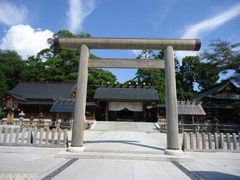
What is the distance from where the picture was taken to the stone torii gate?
7789 millimetres

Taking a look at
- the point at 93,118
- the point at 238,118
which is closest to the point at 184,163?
the point at 93,118

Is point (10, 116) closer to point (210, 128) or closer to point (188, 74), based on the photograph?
point (210, 128)

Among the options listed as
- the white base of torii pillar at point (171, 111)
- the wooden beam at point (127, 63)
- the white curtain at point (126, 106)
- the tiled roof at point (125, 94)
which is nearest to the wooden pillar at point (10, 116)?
the tiled roof at point (125, 94)

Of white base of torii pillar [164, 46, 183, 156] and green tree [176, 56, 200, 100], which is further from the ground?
green tree [176, 56, 200, 100]

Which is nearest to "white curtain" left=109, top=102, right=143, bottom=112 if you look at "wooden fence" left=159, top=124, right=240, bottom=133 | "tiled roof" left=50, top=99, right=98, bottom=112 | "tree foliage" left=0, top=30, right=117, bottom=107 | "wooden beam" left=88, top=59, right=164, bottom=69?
"tiled roof" left=50, top=99, right=98, bottom=112

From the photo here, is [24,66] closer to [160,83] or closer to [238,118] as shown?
[160,83]

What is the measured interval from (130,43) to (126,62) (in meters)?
0.81

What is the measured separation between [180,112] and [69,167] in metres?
23.1

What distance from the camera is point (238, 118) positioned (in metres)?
28.5

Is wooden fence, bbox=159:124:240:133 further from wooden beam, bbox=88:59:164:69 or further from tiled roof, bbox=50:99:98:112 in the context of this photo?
wooden beam, bbox=88:59:164:69

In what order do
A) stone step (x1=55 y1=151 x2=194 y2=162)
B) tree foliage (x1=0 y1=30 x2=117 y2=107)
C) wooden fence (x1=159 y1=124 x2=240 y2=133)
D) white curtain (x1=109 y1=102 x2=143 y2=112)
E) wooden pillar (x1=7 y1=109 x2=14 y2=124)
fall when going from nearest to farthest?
stone step (x1=55 y1=151 x2=194 y2=162) < wooden fence (x1=159 y1=124 x2=240 y2=133) < wooden pillar (x1=7 y1=109 x2=14 y2=124) < white curtain (x1=109 y1=102 x2=143 y2=112) < tree foliage (x1=0 y1=30 x2=117 y2=107)

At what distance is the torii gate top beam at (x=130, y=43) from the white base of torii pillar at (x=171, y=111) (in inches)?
15.8

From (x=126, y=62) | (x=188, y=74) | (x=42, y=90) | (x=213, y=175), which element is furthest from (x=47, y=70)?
(x=213, y=175)

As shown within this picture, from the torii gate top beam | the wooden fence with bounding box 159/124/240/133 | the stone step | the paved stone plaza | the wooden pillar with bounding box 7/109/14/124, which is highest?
the torii gate top beam
